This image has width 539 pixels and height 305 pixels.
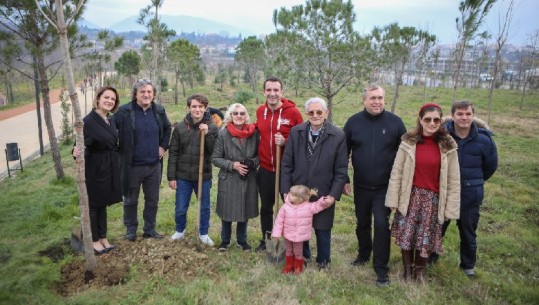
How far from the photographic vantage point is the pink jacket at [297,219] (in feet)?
13.1

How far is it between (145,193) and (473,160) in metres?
3.88

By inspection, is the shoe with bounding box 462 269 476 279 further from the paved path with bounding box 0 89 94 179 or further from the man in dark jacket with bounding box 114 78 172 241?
the paved path with bounding box 0 89 94 179

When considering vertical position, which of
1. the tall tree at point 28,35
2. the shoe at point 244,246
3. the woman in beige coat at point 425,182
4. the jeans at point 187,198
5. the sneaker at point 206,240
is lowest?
the shoe at point 244,246

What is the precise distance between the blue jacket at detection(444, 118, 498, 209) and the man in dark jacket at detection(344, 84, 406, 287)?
68cm

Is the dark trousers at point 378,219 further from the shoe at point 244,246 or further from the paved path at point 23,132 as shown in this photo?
the paved path at point 23,132

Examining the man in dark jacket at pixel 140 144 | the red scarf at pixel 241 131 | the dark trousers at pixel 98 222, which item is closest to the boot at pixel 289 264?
the red scarf at pixel 241 131

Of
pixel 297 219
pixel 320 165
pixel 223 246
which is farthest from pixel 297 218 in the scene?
pixel 223 246

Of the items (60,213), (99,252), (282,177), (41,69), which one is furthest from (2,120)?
(282,177)

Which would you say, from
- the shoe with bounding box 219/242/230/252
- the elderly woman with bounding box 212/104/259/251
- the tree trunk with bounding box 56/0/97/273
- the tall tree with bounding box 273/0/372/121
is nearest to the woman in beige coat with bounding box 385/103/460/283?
the elderly woman with bounding box 212/104/259/251

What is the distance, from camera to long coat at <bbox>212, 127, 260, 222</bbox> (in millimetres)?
4438

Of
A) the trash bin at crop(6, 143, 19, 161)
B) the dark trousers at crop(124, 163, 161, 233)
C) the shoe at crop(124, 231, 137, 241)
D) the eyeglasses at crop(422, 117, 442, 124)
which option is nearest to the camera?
the eyeglasses at crop(422, 117, 442, 124)

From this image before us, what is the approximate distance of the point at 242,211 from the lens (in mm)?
4508

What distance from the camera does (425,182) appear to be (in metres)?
3.78

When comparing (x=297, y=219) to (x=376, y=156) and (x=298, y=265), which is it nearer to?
(x=298, y=265)
